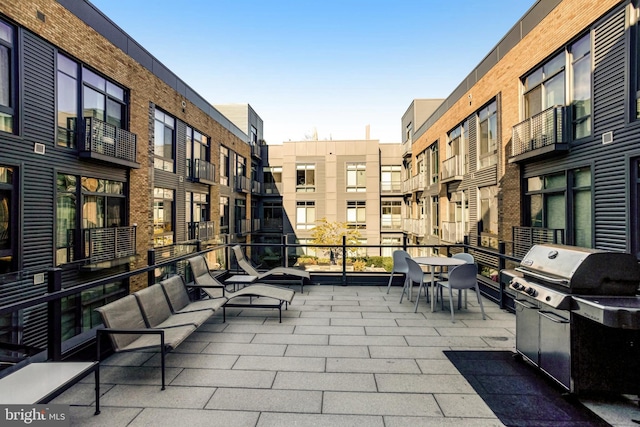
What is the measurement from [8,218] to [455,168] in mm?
16266

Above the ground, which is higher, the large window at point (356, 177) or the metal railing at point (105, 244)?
the large window at point (356, 177)

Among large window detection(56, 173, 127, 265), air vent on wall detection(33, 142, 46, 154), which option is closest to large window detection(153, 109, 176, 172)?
large window detection(56, 173, 127, 265)

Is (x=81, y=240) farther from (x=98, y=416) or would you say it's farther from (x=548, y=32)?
(x=548, y=32)

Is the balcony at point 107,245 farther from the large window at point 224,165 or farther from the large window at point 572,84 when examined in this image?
the large window at point 572,84

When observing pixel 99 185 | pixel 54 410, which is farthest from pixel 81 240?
pixel 54 410

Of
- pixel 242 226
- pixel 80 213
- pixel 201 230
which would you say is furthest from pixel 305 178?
pixel 80 213

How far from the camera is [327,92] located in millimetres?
26750

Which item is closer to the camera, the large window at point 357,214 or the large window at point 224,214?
the large window at point 224,214

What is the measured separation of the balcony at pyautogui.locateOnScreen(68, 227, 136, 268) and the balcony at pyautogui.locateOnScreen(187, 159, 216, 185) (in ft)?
18.2

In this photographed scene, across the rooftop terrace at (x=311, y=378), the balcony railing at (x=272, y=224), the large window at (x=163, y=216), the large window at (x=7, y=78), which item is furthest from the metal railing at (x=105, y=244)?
the balcony railing at (x=272, y=224)

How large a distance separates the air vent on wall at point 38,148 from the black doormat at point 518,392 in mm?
10104

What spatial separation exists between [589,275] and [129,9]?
49.9 ft

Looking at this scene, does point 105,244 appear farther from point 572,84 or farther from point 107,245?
point 572,84

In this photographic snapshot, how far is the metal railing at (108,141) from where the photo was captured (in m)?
9.31
